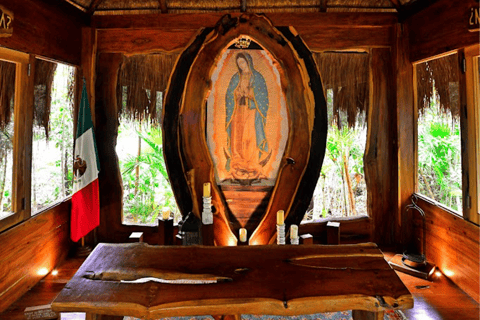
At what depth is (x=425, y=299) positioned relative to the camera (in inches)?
114

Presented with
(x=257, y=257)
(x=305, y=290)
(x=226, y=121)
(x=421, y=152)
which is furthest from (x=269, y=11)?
(x=305, y=290)

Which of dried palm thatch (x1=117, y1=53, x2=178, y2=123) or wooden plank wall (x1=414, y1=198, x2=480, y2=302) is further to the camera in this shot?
dried palm thatch (x1=117, y1=53, x2=178, y2=123)

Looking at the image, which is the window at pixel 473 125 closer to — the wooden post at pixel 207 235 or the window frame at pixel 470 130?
the window frame at pixel 470 130

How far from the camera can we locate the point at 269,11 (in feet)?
12.9

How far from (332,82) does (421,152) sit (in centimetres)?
125

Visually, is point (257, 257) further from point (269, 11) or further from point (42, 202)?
point (269, 11)

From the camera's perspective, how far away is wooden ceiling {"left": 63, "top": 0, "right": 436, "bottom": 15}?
3.85 metres

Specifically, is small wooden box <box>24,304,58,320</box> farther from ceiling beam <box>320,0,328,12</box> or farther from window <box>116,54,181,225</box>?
ceiling beam <box>320,0,328,12</box>

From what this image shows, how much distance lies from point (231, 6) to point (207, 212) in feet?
7.75

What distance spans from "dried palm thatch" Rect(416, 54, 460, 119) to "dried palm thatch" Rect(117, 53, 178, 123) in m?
2.79

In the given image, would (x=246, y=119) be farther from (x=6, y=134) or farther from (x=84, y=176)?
(x=6, y=134)

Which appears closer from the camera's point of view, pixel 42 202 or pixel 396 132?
pixel 42 202

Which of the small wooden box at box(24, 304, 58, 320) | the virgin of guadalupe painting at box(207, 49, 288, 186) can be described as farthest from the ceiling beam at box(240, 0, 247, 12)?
the small wooden box at box(24, 304, 58, 320)

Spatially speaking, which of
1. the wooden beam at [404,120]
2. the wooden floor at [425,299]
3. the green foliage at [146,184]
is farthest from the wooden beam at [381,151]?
the green foliage at [146,184]
